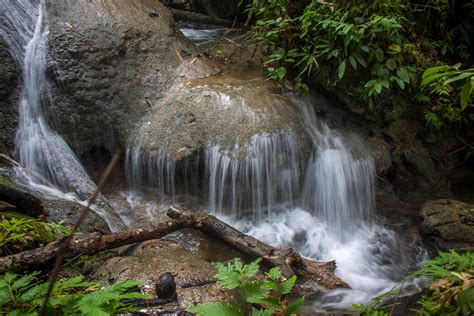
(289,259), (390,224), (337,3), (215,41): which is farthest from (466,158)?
(215,41)

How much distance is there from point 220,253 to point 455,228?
10.0ft

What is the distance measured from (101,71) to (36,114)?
1.12m

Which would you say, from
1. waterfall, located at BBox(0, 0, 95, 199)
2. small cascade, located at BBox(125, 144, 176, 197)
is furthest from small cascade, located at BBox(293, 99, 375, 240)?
waterfall, located at BBox(0, 0, 95, 199)

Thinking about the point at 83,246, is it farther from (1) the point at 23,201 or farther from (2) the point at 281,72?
(2) the point at 281,72

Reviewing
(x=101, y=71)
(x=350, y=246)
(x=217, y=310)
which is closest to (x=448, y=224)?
(x=350, y=246)

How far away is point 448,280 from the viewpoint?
2023mm

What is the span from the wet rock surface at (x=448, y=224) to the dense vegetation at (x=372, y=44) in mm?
1420

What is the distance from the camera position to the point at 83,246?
11.3ft

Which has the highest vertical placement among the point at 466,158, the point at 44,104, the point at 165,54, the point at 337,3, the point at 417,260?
the point at 337,3

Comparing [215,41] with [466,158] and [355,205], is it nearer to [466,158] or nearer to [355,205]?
[355,205]

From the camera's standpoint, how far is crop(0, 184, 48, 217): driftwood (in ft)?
12.6

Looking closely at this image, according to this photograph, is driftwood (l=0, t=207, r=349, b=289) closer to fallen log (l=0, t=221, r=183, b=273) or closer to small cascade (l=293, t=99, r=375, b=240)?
fallen log (l=0, t=221, r=183, b=273)

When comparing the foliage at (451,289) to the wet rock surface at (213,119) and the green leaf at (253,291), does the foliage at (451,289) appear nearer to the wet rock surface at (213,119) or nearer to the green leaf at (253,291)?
the green leaf at (253,291)

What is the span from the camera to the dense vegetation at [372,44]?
582cm
